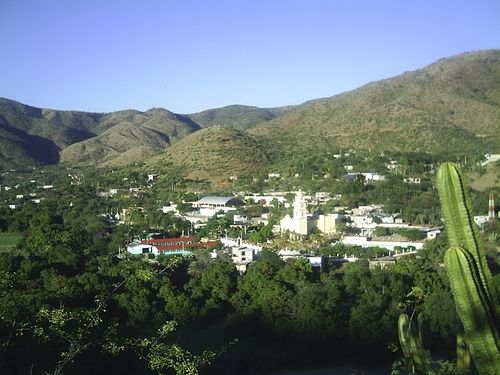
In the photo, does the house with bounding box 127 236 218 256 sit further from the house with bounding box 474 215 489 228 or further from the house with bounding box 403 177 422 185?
the house with bounding box 403 177 422 185

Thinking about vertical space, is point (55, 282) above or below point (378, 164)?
below

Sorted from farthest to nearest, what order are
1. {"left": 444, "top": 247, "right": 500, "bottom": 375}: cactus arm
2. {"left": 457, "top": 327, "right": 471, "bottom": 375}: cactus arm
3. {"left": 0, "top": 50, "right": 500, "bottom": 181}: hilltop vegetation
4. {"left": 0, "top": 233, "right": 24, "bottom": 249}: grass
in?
{"left": 0, "top": 50, "right": 500, "bottom": 181}: hilltop vegetation < {"left": 0, "top": 233, "right": 24, "bottom": 249}: grass < {"left": 457, "top": 327, "right": 471, "bottom": 375}: cactus arm < {"left": 444, "top": 247, "right": 500, "bottom": 375}: cactus arm

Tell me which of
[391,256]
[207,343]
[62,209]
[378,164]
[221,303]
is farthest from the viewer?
[378,164]

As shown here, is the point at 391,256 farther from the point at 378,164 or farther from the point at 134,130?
the point at 134,130

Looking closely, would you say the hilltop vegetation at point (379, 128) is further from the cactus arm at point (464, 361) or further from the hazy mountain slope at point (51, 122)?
the cactus arm at point (464, 361)

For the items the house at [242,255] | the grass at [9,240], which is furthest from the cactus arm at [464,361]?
the grass at [9,240]

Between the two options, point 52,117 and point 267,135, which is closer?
point 267,135

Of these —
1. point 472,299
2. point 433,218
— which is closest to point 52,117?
point 433,218

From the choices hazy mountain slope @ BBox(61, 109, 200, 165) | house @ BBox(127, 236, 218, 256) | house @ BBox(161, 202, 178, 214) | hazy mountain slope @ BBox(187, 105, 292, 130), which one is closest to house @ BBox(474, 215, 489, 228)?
house @ BBox(127, 236, 218, 256)
